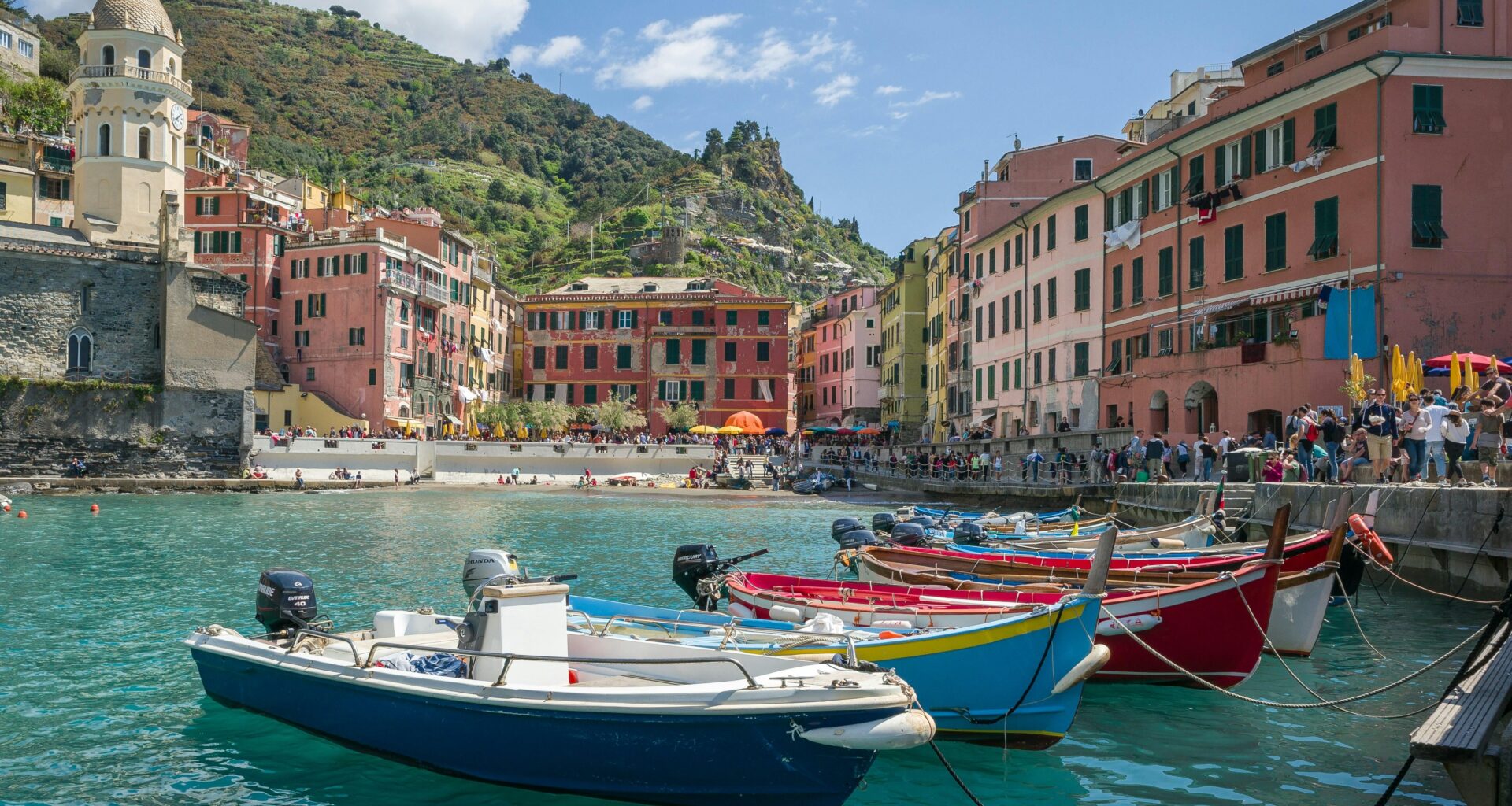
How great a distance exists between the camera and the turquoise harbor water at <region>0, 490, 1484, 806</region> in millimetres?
9750

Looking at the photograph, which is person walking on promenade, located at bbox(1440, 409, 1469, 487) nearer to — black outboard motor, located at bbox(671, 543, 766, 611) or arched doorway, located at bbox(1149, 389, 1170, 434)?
black outboard motor, located at bbox(671, 543, 766, 611)

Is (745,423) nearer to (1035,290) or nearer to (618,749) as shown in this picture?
(1035,290)

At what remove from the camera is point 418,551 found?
28.7 meters

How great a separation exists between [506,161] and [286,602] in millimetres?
161485

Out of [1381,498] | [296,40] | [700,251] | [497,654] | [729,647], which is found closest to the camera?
[497,654]

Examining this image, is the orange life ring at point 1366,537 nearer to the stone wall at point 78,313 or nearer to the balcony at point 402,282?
the stone wall at point 78,313

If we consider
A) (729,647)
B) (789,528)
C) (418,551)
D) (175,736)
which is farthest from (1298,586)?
(789,528)

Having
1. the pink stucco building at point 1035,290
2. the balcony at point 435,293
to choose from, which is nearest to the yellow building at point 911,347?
the pink stucco building at point 1035,290

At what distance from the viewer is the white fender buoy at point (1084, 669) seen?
33.1 feet

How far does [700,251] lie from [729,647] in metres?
110

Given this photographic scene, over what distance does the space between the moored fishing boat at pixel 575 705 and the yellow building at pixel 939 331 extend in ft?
173

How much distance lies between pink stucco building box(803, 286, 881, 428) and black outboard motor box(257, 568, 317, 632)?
229 ft

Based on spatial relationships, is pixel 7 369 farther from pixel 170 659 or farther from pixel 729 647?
pixel 729 647

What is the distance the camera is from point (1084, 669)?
1023 centimetres
